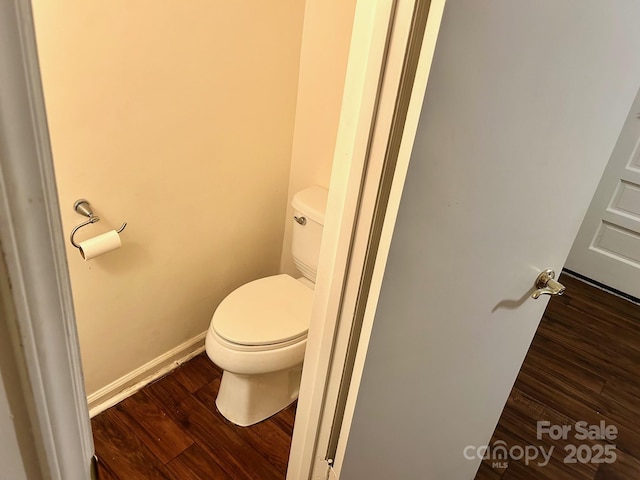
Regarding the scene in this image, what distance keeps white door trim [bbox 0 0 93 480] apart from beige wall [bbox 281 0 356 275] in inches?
58.6

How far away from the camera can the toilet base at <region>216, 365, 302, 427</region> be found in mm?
1796

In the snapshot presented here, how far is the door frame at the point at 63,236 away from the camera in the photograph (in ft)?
1.08

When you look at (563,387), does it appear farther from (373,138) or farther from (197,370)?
(373,138)

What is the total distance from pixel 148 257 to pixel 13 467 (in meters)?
1.34

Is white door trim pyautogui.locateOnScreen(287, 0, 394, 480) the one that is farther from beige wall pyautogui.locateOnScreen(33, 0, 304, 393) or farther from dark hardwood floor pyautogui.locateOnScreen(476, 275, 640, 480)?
dark hardwood floor pyautogui.locateOnScreen(476, 275, 640, 480)

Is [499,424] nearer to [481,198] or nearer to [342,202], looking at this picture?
[481,198]

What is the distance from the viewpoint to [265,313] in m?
1.76

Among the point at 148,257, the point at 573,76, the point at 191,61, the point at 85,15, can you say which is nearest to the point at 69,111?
the point at 85,15

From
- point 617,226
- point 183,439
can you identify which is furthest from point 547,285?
point 617,226

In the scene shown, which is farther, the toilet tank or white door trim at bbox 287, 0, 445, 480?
the toilet tank

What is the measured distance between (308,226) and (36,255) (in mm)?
1523

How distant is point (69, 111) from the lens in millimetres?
1299

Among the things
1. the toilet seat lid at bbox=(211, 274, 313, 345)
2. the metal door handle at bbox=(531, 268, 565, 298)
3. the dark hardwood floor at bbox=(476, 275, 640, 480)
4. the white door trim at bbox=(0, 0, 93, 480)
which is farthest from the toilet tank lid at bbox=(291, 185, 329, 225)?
the white door trim at bbox=(0, 0, 93, 480)

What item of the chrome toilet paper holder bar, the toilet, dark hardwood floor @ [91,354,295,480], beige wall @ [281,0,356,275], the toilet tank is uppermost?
beige wall @ [281,0,356,275]
